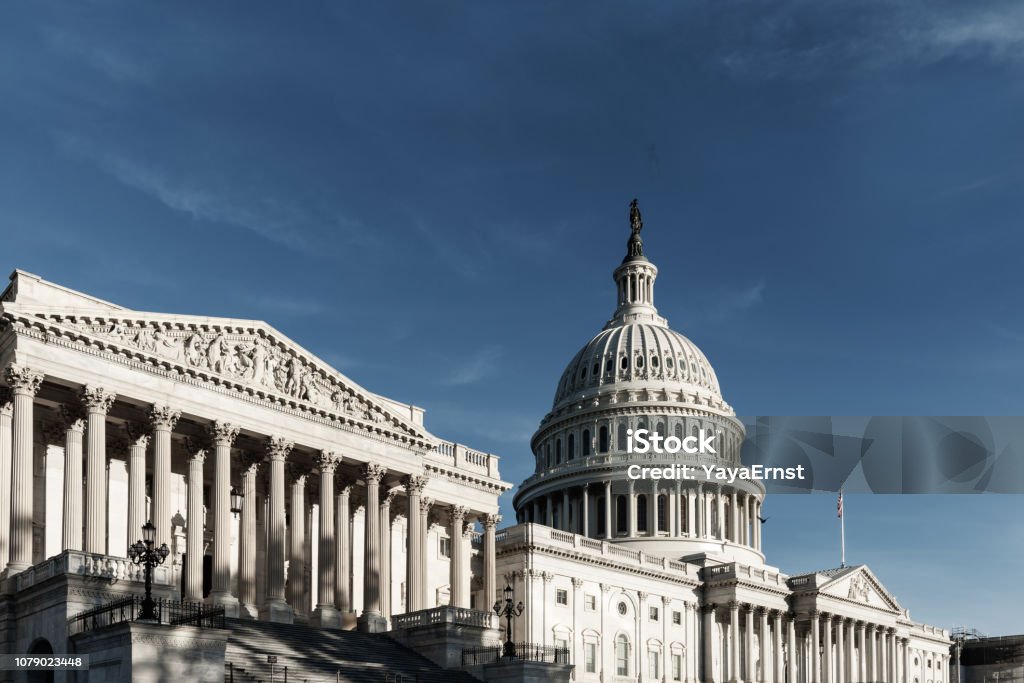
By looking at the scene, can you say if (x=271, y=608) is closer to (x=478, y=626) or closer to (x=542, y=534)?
(x=478, y=626)

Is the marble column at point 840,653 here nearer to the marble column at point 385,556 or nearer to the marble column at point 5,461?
the marble column at point 385,556

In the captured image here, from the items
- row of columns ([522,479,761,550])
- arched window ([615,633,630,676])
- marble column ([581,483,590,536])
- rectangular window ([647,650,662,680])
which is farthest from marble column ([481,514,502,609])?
marble column ([581,483,590,536])

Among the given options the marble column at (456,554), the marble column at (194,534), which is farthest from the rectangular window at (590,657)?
the marble column at (194,534)

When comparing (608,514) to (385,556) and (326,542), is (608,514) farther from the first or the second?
(326,542)

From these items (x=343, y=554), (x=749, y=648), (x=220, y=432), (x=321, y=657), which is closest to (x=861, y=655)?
(x=749, y=648)

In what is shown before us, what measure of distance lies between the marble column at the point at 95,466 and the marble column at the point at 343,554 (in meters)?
13.7

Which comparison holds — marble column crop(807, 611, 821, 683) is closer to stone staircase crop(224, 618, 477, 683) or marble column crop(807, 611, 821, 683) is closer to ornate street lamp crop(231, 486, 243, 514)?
stone staircase crop(224, 618, 477, 683)

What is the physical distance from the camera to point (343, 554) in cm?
6731

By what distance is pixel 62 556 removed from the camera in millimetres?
47094

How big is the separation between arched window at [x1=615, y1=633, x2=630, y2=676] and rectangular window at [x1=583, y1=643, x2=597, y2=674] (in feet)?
8.94

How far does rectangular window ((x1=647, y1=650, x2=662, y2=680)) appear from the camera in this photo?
103000 millimetres

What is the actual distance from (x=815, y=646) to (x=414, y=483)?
199 feet

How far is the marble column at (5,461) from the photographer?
171 feet

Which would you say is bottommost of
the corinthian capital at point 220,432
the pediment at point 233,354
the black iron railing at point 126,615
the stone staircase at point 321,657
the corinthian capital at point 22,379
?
the stone staircase at point 321,657
